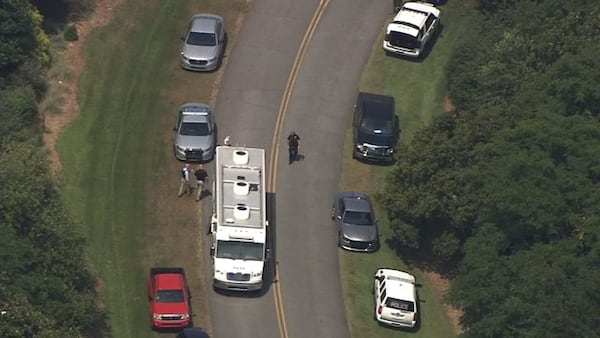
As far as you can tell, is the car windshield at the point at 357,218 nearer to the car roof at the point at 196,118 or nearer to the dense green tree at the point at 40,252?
the car roof at the point at 196,118

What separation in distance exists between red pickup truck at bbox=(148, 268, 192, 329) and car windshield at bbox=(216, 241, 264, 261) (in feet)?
6.88

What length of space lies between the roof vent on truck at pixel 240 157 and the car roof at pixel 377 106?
919 cm

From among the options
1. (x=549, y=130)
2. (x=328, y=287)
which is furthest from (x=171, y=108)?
(x=549, y=130)

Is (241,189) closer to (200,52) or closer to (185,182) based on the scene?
(185,182)

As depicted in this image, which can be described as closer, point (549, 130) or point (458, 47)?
point (549, 130)

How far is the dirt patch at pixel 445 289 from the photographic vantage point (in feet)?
215

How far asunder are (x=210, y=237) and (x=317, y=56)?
55.0 ft

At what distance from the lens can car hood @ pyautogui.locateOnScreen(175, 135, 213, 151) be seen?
2778 inches

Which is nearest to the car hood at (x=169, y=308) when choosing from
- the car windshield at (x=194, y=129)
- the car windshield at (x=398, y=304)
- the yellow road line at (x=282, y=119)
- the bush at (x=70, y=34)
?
the yellow road line at (x=282, y=119)

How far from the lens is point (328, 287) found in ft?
217

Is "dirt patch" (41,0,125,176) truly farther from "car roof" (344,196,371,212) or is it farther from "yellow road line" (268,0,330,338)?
"car roof" (344,196,371,212)

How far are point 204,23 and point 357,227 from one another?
667 inches

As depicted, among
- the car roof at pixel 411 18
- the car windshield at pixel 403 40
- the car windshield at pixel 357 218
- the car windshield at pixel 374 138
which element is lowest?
the car windshield at pixel 357 218

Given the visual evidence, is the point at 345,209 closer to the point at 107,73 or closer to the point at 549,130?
the point at 549,130
